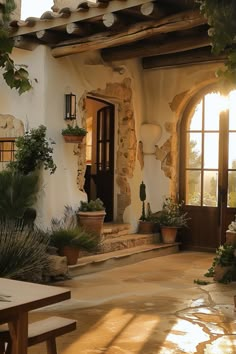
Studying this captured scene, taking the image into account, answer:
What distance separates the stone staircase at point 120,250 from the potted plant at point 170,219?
0.14m

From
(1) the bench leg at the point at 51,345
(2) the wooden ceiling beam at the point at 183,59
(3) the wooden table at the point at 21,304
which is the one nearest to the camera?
(3) the wooden table at the point at 21,304

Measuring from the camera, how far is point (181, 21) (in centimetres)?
558

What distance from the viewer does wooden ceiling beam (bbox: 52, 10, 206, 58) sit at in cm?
555

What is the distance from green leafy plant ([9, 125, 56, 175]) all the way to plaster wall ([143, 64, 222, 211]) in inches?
97.6

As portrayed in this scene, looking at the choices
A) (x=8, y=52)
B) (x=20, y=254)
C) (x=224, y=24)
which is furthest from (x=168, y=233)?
(x=8, y=52)

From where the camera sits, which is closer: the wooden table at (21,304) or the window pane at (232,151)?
the wooden table at (21,304)

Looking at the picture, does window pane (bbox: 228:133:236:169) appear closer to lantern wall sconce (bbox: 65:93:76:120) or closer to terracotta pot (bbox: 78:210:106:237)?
terracotta pot (bbox: 78:210:106:237)

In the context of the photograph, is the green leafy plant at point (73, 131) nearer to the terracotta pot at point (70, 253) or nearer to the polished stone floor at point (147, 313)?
the terracotta pot at point (70, 253)

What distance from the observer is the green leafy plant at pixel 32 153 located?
642 cm

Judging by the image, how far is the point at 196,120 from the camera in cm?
840

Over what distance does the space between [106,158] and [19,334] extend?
588cm

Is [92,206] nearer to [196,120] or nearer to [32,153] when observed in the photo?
[32,153]

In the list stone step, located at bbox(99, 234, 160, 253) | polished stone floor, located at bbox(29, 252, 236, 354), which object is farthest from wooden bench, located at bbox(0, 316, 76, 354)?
stone step, located at bbox(99, 234, 160, 253)

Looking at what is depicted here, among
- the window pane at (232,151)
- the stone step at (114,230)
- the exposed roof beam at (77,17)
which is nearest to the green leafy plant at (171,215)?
the stone step at (114,230)
